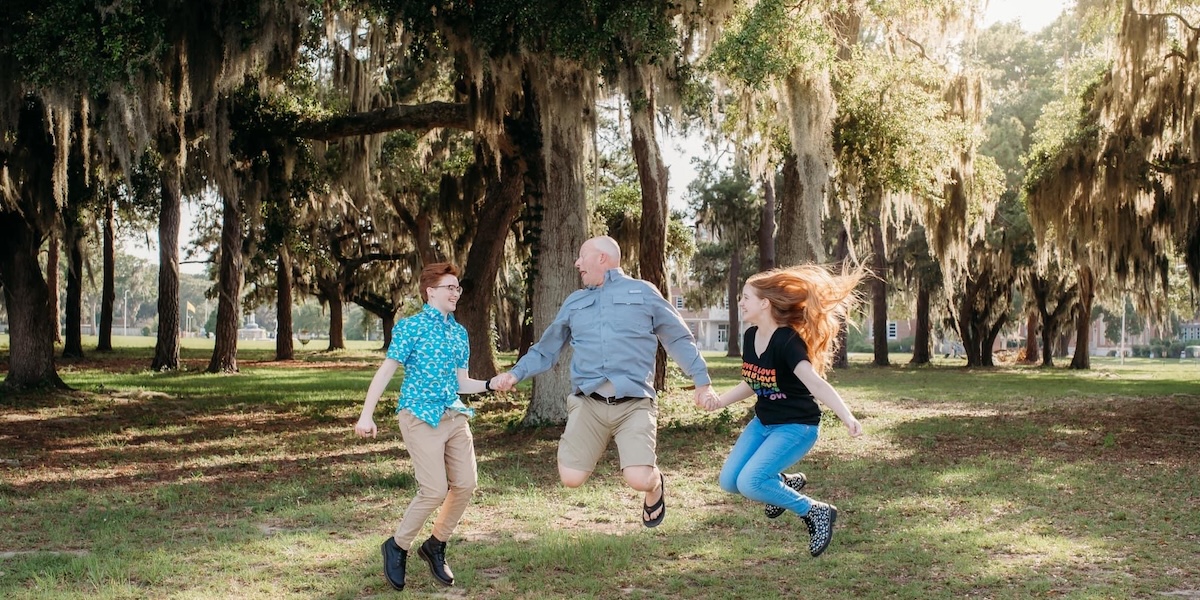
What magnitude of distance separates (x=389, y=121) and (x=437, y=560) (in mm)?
9863

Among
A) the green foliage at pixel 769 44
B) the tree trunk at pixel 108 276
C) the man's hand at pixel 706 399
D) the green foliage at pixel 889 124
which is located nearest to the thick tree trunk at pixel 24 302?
the tree trunk at pixel 108 276

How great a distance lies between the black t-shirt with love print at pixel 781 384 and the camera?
5645 mm

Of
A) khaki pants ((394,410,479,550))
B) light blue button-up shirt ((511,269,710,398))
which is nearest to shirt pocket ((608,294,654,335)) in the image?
light blue button-up shirt ((511,269,710,398))

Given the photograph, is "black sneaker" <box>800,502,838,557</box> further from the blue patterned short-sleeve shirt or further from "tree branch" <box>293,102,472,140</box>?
"tree branch" <box>293,102,472,140</box>

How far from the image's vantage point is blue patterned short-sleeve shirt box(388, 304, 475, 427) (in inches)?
213

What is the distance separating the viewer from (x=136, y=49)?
1023 centimetres

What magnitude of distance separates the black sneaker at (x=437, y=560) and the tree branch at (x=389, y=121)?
913 cm

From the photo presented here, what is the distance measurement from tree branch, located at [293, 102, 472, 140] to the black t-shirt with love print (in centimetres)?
906

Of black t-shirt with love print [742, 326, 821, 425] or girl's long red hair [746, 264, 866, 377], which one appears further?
girl's long red hair [746, 264, 866, 377]

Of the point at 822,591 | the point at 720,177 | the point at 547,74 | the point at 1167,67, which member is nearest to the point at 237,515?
the point at 822,591

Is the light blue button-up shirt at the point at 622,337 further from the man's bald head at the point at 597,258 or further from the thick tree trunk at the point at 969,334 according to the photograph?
the thick tree trunk at the point at 969,334

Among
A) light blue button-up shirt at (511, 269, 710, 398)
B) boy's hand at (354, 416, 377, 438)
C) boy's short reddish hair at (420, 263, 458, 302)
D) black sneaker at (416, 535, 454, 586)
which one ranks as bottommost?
black sneaker at (416, 535, 454, 586)

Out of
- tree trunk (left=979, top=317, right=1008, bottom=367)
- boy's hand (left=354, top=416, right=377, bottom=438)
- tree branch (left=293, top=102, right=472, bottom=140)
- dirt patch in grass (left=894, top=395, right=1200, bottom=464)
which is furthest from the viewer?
tree trunk (left=979, top=317, right=1008, bottom=367)

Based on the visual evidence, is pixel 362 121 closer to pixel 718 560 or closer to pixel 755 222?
pixel 718 560
